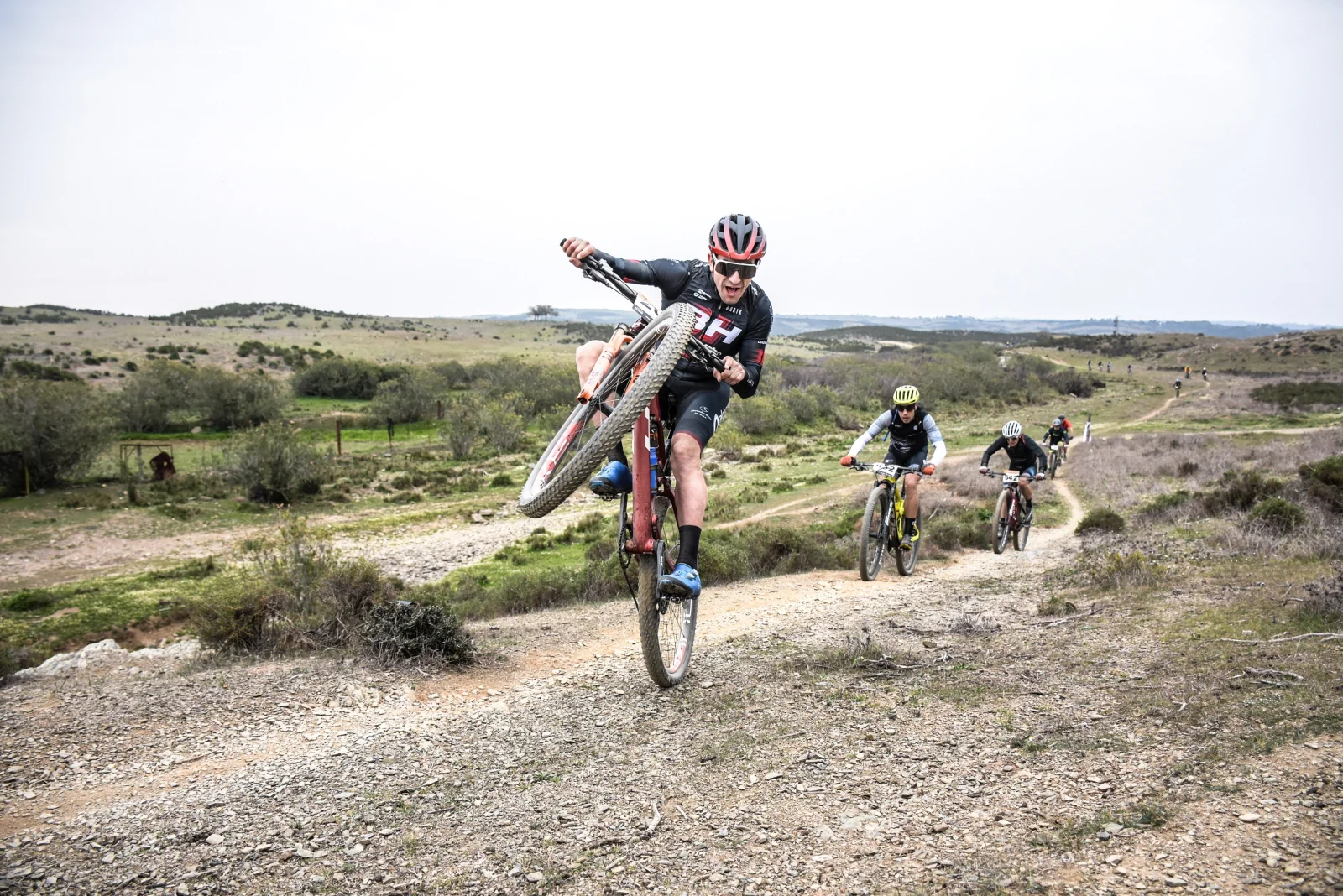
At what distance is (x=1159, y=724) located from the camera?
452 centimetres

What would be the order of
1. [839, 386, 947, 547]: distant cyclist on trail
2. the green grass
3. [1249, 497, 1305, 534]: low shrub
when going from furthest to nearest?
the green grass < [839, 386, 947, 547]: distant cyclist on trail < [1249, 497, 1305, 534]: low shrub

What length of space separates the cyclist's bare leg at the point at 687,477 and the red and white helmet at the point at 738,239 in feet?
4.28

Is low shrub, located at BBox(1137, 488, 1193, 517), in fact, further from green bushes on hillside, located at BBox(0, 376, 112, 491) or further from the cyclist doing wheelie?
green bushes on hillside, located at BBox(0, 376, 112, 491)

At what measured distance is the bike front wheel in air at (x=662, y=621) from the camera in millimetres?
5637

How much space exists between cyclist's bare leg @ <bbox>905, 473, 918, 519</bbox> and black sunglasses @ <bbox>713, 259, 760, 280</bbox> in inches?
252

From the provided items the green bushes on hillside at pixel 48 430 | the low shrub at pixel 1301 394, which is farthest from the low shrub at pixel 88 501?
the low shrub at pixel 1301 394

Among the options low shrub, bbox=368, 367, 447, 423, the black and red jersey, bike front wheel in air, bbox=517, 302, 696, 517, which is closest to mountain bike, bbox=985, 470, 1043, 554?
the black and red jersey

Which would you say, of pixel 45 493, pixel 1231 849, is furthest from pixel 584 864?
pixel 45 493

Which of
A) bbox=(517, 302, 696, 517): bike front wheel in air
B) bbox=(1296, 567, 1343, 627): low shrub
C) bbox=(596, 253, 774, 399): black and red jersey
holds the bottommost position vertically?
bbox=(1296, 567, 1343, 627): low shrub

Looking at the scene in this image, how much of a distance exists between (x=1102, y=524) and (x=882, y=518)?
638 centimetres

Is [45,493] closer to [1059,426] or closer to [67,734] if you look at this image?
[67,734]

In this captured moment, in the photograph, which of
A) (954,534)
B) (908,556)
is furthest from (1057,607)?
(954,534)

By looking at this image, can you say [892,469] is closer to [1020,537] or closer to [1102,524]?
[1020,537]

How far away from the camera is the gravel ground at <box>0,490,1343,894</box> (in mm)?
3471
